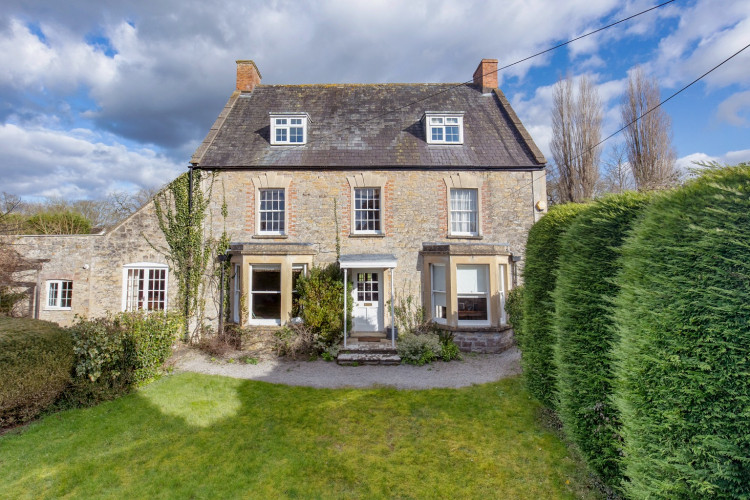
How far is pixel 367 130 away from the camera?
13.7 m

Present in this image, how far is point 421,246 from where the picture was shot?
40.8 ft

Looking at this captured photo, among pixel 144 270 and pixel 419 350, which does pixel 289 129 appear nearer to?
pixel 144 270

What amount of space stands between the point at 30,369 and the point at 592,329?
9.88 meters

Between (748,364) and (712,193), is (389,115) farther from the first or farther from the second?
(748,364)

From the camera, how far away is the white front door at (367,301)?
12367 mm

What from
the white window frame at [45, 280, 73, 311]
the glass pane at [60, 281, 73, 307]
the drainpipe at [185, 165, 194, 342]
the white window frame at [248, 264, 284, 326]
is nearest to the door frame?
the white window frame at [248, 264, 284, 326]

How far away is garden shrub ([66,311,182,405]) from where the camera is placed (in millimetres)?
7305

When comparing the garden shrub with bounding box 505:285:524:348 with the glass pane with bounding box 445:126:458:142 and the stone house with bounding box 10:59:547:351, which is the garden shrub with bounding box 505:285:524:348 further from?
the glass pane with bounding box 445:126:458:142

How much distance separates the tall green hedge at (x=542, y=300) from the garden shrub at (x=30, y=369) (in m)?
9.72

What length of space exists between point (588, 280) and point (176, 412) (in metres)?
8.02

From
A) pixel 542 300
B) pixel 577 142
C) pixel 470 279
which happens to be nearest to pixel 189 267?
pixel 470 279

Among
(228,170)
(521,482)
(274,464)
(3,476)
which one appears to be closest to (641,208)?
(521,482)

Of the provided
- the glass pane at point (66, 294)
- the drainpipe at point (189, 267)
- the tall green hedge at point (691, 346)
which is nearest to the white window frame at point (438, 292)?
the tall green hedge at point (691, 346)

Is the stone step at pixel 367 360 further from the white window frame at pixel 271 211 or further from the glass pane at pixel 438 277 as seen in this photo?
the white window frame at pixel 271 211
